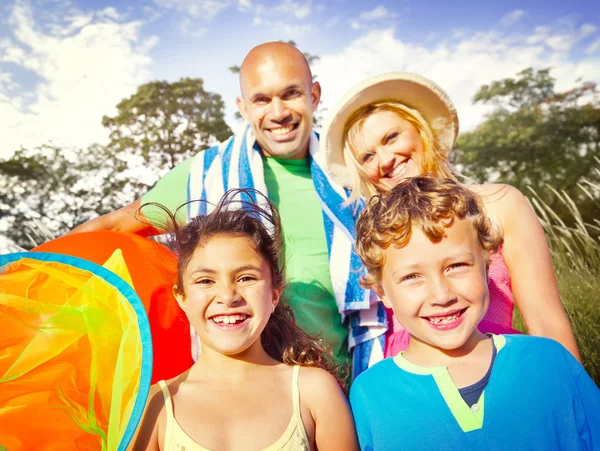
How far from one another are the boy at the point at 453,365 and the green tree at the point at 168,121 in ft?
36.4

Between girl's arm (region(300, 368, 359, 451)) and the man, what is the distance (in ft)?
2.70

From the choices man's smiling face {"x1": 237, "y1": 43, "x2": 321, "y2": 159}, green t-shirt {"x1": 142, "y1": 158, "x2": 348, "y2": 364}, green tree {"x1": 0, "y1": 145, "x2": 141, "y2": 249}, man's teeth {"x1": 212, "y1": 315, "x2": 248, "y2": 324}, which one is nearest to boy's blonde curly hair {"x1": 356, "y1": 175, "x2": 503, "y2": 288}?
man's teeth {"x1": 212, "y1": 315, "x2": 248, "y2": 324}

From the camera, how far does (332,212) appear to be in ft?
9.44

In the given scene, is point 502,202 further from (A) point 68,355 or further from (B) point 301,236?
(A) point 68,355

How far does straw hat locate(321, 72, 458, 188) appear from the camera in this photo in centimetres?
258

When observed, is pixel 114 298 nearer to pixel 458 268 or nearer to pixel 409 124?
pixel 458 268

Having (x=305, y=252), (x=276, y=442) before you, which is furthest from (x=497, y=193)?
(x=276, y=442)

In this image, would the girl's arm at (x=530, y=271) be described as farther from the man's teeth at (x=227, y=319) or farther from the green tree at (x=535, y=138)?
the green tree at (x=535, y=138)

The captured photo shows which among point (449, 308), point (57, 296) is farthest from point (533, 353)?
point (57, 296)

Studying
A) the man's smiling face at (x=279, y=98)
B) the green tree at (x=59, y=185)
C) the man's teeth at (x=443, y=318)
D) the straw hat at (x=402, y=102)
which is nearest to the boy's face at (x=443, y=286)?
the man's teeth at (x=443, y=318)

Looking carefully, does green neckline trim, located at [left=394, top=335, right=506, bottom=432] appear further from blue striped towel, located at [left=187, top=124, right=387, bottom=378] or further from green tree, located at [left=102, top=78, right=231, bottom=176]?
green tree, located at [left=102, top=78, right=231, bottom=176]

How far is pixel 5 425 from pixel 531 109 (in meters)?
19.3

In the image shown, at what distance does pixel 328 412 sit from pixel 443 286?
558 mm

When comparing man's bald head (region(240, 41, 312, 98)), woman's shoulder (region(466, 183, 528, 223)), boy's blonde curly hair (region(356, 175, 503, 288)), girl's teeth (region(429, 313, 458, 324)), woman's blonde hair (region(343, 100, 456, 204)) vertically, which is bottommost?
girl's teeth (region(429, 313, 458, 324))
